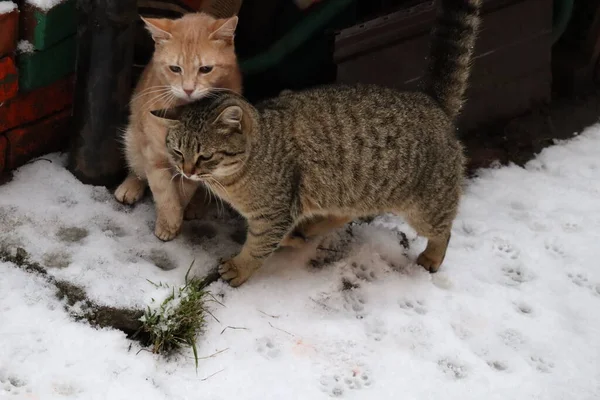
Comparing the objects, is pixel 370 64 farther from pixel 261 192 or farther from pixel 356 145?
pixel 261 192

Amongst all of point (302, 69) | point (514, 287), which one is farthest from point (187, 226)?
point (514, 287)

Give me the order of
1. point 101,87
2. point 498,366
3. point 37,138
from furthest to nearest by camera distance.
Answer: point 37,138 → point 101,87 → point 498,366

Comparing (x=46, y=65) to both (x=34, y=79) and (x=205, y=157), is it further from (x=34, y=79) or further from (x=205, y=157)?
(x=205, y=157)

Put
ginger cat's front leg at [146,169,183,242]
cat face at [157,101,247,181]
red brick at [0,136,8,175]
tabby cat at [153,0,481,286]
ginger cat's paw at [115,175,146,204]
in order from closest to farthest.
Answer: cat face at [157,101,247,181]
tabby cat at [153,0,481,286]
ginger cat's front leg at [146,169,183,242]
red brick at [0,136,8,175]
ginger cat's paw at [115,175,146,204]

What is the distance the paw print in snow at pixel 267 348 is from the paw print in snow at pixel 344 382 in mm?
214

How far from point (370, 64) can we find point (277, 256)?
45.6 inches

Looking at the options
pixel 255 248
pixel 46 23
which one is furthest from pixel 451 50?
pixel 46 23

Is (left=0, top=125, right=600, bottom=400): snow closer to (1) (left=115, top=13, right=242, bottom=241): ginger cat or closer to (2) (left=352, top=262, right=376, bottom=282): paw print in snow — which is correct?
(2) (left=352, top=262, right=376, bottom=282): paw print in snow

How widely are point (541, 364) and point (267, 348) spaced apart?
116cm

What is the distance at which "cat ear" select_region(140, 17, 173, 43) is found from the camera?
2.71 meters

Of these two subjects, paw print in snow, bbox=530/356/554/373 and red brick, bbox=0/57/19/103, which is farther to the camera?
red brick, bbox=0/57/19/103

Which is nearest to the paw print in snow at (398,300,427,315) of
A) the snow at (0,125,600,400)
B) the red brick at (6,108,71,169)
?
the snow at (0,125,600,400)

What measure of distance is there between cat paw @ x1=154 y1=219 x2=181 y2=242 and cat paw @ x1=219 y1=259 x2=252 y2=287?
1.02 feet

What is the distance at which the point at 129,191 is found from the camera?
10.5ft
